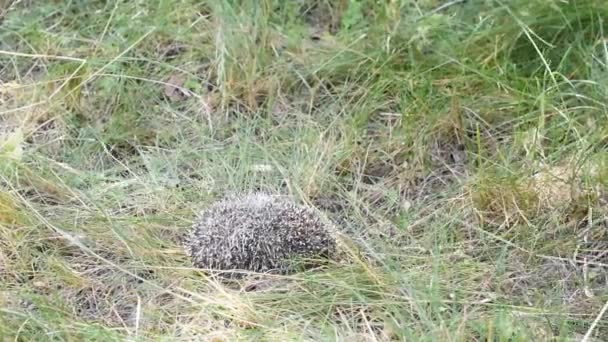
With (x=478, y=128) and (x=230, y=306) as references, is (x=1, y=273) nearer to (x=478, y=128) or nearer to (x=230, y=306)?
(x=230, y=306)

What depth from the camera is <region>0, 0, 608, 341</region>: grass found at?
8.34 ft

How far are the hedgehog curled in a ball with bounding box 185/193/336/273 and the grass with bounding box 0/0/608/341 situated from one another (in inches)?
2.3

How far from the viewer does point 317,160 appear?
314cm

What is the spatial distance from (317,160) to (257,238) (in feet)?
1.84

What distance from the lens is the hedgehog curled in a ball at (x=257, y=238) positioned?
2.66m

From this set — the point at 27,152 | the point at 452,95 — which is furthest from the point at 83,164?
the point at 452,95

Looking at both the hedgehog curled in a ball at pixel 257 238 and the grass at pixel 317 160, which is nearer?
the grass at pixel 317 160

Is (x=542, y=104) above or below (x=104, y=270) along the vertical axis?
above

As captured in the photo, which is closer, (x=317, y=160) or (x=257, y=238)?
(x=257, y=238)

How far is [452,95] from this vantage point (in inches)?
127

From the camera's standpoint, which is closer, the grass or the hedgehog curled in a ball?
the grass

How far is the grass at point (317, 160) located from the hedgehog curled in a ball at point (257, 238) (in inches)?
2.3

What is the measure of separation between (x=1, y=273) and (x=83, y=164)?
→ 0.63 meters

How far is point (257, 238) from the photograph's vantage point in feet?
8.73
